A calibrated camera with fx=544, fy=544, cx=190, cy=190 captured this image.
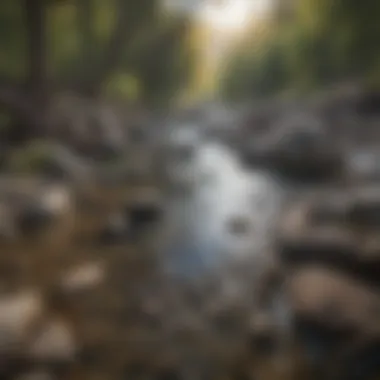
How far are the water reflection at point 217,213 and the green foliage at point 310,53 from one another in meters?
0.16

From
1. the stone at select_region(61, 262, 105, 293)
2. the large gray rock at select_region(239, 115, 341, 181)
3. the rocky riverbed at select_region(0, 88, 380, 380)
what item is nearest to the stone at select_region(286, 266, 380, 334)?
the rocky riverbed at select_region(0, 88, 380, 380)

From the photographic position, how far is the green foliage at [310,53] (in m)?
1.12

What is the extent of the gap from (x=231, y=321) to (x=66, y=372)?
12.0 inches

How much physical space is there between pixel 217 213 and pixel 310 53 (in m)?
0.40

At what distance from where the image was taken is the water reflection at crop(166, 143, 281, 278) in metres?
1.09

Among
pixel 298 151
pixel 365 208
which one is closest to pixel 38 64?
pixel 298 151

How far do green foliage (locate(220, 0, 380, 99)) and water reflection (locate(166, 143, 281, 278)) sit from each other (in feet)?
0.53

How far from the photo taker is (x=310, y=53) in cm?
116

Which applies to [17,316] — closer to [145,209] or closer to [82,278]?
[82,278]

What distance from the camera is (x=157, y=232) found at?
1.15m

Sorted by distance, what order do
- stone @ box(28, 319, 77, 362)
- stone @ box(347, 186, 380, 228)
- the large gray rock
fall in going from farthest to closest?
the large gray rock, stone @ box(347, 186, 380, 228), stone @ box(28, 319, 77, 362)

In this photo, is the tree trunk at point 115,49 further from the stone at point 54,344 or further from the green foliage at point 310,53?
the stone at point 54,344

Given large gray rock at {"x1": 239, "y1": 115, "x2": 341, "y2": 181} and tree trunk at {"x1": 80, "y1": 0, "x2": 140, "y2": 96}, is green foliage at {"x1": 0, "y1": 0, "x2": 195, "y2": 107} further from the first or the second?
large gray rock at {"x1": 239, "y1": 115, "x2": 341, "y2": 181}

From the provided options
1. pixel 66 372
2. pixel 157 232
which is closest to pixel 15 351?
pixel 66 372
